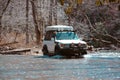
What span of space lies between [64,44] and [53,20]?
2431 cm

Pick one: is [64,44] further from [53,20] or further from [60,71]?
[53,20]

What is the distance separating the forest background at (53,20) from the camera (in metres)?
49.3

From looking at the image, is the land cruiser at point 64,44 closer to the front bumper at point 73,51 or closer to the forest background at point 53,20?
the front bumper at point 73,51

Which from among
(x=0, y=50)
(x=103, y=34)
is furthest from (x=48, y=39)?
(x=103, y=34)

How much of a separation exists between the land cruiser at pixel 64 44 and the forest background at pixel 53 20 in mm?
13442

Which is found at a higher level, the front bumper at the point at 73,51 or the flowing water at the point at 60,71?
the flowing water at the point at 60,71

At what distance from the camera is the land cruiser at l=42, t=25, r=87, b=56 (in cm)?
3016

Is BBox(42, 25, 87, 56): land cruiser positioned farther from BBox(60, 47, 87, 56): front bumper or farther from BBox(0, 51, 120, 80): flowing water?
BBox(0, 51, 120, 80): flowing water

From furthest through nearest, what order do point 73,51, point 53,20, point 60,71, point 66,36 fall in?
1. point 53,20
2. point 66,36
3. point 73,51
4. point 60,71

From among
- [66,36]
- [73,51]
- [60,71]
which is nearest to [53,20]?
[66,36]

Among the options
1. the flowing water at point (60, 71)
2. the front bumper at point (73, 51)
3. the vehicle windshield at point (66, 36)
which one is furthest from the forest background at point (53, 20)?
the flowing water at point (60, 71)

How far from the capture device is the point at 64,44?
3030 cm

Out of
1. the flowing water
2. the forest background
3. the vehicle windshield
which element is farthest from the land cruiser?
the forest background

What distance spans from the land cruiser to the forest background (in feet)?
44.1
